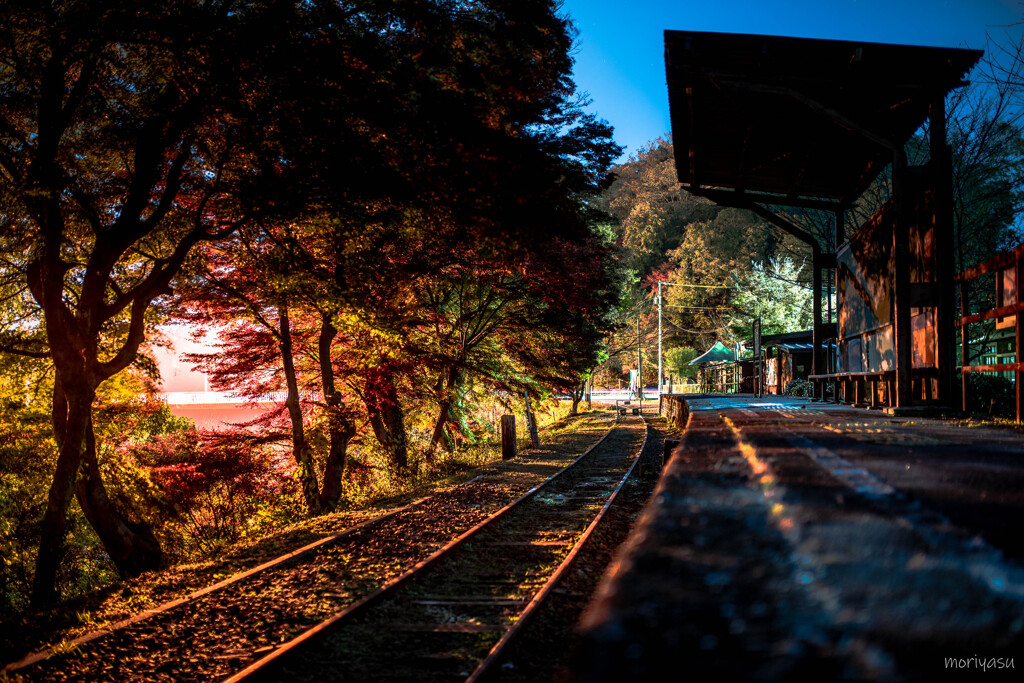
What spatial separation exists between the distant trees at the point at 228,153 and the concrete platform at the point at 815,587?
7.72m

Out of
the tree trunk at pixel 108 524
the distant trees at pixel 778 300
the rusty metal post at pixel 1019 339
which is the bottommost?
the tree trunk at pixel 108 524

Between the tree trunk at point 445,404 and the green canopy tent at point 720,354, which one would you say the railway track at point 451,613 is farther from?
the green canopy tent at point 720,354

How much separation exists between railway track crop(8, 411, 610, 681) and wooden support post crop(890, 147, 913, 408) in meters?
5.50

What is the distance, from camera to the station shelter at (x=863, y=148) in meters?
6.73

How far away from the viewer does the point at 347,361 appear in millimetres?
15062

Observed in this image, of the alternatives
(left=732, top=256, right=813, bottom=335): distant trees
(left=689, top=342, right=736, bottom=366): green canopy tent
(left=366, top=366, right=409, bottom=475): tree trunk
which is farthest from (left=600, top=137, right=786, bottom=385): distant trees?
(left=366, top=366, right=409, bottom=475): tree trunk

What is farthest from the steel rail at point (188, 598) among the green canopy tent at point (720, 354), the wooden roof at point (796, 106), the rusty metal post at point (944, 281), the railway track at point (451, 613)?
the green canopy tent at point (720, 354)

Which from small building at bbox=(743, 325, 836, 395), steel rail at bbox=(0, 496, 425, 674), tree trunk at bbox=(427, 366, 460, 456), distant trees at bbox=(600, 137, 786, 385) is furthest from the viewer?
distant trees at bbox=(600, 137, 786, 385)

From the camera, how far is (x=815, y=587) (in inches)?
30.9

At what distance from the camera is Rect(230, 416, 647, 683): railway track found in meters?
4.41

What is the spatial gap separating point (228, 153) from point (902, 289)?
8625 millimetres

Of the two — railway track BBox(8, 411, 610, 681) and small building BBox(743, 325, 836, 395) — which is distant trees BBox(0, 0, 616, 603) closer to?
railway track BBox(8, 411, 610, 681)

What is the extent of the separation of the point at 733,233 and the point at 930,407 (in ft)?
225

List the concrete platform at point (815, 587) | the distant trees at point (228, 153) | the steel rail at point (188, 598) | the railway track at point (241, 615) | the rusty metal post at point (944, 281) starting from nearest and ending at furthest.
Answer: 1. the concrete platform at point (815, 587)
2. the railway track at point (241, 615)
3. the steel rail at point (188, 598)
4. the rusty metal post at point (944, 281)
5. the distant trees at point (228, 153)
